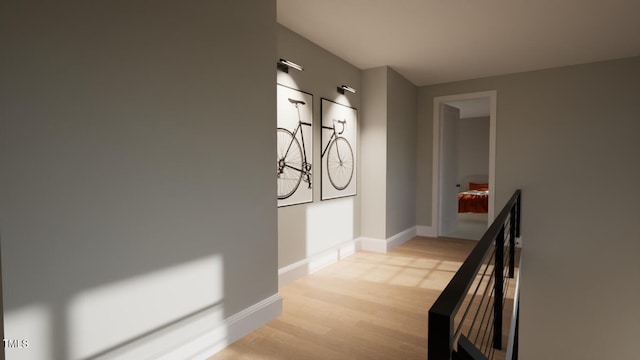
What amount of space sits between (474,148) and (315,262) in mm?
7261

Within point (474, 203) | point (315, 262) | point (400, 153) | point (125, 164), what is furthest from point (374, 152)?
point (474, 203)

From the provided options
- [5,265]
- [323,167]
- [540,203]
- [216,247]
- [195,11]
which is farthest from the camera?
[540,203]

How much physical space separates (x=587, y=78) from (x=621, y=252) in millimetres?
2150

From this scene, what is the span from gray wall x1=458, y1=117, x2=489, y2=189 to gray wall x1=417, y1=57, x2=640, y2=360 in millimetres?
4547

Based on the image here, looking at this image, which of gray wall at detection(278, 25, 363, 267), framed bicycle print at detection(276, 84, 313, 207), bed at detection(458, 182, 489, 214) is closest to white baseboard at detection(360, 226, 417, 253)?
gray wall at detection(278, 25, 363, 267)

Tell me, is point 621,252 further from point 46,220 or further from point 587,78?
point 46,220

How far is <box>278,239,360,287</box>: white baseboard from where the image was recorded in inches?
128

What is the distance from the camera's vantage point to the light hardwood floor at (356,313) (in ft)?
6.82

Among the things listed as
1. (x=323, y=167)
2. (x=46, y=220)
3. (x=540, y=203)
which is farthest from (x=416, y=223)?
(x=46, y=220)

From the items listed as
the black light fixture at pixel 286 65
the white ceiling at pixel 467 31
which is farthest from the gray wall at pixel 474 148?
the black light fixture at pixel 286 65

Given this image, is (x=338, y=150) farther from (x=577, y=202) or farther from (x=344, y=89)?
(x=577, y=202)

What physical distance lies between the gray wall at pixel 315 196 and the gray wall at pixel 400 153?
0.48 metres

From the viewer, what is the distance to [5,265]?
4.09 ft

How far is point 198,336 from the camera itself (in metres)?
1.94
